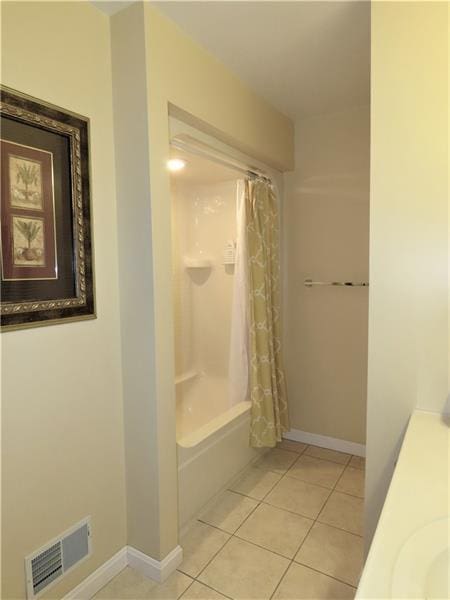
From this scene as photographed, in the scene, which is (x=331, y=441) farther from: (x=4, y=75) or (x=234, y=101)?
(x=4, y=75)

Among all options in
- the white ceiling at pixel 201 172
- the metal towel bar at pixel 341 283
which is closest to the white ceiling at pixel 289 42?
the white ceiling at pixel 201 172

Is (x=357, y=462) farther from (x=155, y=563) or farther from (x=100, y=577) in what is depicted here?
(x=100, y=577)

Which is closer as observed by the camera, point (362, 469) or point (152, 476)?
point (152, 476)

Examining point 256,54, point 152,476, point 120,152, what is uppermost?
point 256,54

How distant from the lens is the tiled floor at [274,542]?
1653 mm

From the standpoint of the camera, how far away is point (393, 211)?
141 centimetres

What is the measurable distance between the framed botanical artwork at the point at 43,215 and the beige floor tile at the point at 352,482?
190cm

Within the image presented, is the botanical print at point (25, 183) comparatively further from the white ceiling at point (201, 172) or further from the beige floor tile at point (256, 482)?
the beige floor tile at point (256, 482)

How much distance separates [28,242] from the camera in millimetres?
1380

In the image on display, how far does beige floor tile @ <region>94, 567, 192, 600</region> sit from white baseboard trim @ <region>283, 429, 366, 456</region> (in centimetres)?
151

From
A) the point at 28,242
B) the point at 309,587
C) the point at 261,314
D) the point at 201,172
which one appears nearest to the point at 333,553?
the point at 309,587

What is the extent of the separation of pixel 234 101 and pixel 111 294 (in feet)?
4.26

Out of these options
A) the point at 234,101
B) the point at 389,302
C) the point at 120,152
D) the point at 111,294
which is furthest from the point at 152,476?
the point at 234,101

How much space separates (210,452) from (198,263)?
1.58 meters
